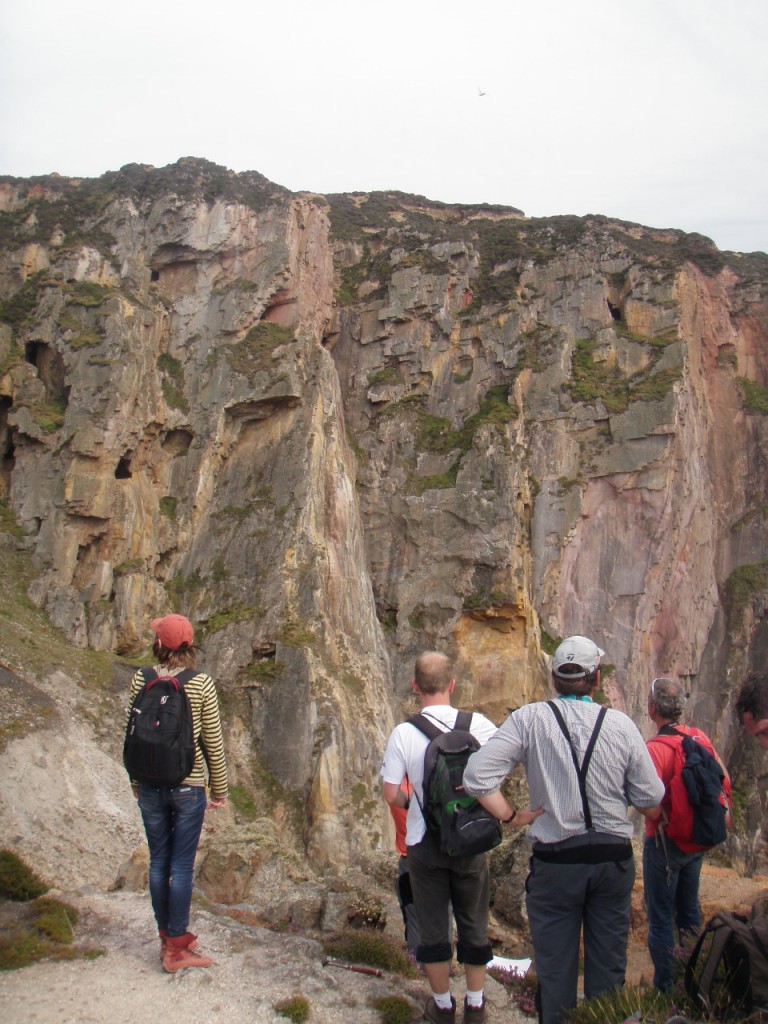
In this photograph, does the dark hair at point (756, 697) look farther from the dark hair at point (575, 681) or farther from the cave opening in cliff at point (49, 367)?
the cave opening in cliff at point (49, 367)

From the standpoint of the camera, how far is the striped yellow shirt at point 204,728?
658 centimetres

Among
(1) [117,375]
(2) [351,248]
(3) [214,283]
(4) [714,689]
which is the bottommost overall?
(4) [714,689]

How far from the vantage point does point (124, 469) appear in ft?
99.4

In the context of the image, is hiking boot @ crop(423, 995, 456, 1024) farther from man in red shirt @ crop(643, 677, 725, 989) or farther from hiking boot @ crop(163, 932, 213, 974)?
hiking boot @ crop(163, 932, 213, 974)

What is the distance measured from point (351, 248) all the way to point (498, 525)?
19.9 metres

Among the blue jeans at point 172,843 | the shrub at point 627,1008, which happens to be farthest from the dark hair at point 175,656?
the shrub at point 627,1008

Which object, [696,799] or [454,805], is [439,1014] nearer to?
[454,805]

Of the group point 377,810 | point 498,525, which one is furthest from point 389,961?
point 498,525

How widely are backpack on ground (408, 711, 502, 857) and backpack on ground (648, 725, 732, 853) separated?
1.87 metres

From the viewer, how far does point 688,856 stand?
6801 millimetres

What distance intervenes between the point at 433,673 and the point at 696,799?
2.51m

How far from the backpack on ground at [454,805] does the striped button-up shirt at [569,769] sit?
345 mm

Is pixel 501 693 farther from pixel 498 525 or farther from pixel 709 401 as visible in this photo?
pixel 709 401

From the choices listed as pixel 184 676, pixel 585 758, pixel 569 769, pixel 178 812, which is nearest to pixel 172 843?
pixel 178 812
